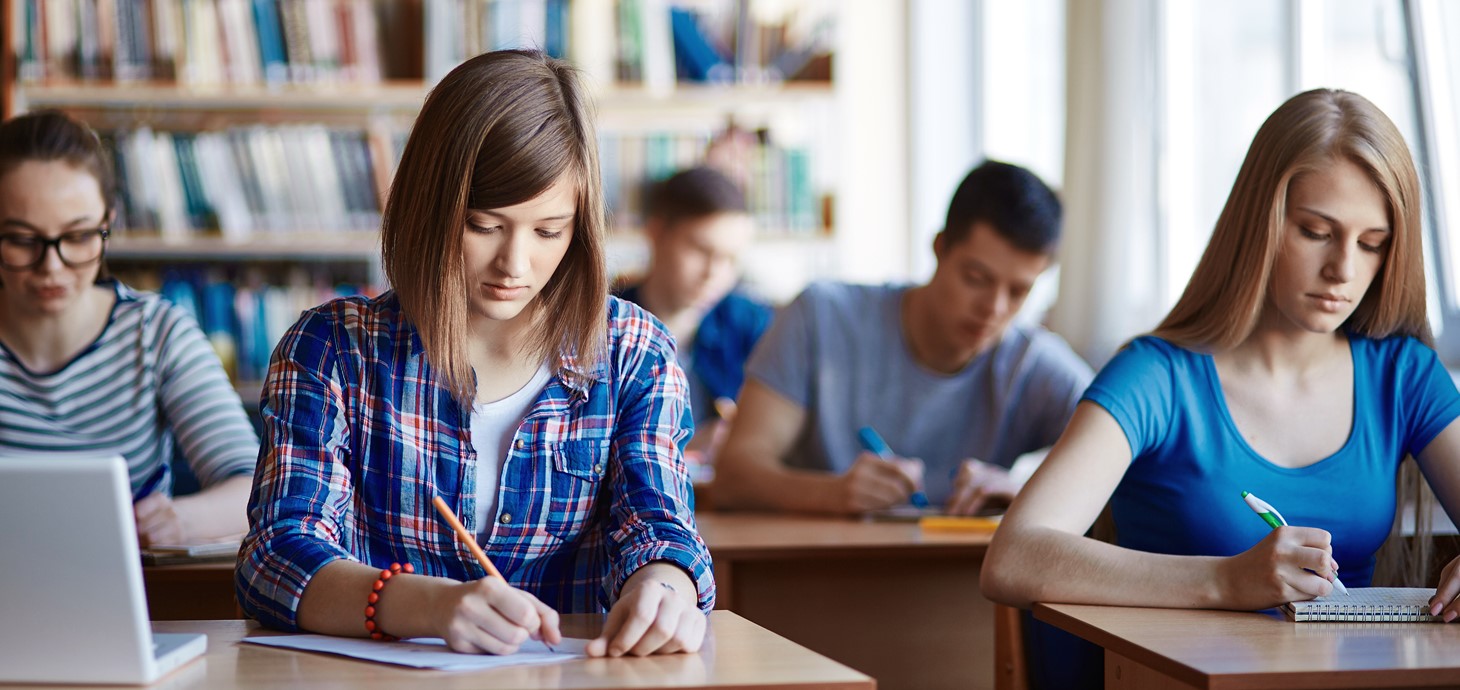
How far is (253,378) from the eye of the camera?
4.17 meters

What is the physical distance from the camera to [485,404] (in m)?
1.54

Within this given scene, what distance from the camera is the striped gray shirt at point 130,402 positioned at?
2156 millimetres

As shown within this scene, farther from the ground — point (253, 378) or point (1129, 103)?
point (1129, 103)

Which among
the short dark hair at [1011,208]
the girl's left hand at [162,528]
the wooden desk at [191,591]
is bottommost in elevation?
the wooden desk at [191,591]

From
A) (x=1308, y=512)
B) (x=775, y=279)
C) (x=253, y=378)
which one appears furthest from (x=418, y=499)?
(x=775, y=279)

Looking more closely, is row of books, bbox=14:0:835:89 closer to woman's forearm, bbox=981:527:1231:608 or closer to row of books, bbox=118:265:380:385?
row of books, bbox=118:265:380:385

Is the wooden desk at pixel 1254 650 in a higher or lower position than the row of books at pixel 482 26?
lower

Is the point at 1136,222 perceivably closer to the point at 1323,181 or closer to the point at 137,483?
the point at 1323,181

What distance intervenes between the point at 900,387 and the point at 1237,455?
3.23 feet

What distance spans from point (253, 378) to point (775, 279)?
1.78 m

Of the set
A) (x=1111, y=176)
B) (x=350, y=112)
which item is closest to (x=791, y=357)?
(x=1111, y=176)

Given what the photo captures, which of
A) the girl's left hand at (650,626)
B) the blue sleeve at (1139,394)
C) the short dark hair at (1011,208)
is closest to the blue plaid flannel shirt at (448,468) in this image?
the girl's left hand at (650,626)

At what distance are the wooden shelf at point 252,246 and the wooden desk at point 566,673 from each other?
2902 millimetres

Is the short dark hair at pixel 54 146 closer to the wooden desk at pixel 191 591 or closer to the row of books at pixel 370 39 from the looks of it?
the wooden desk at pixel 191 591
